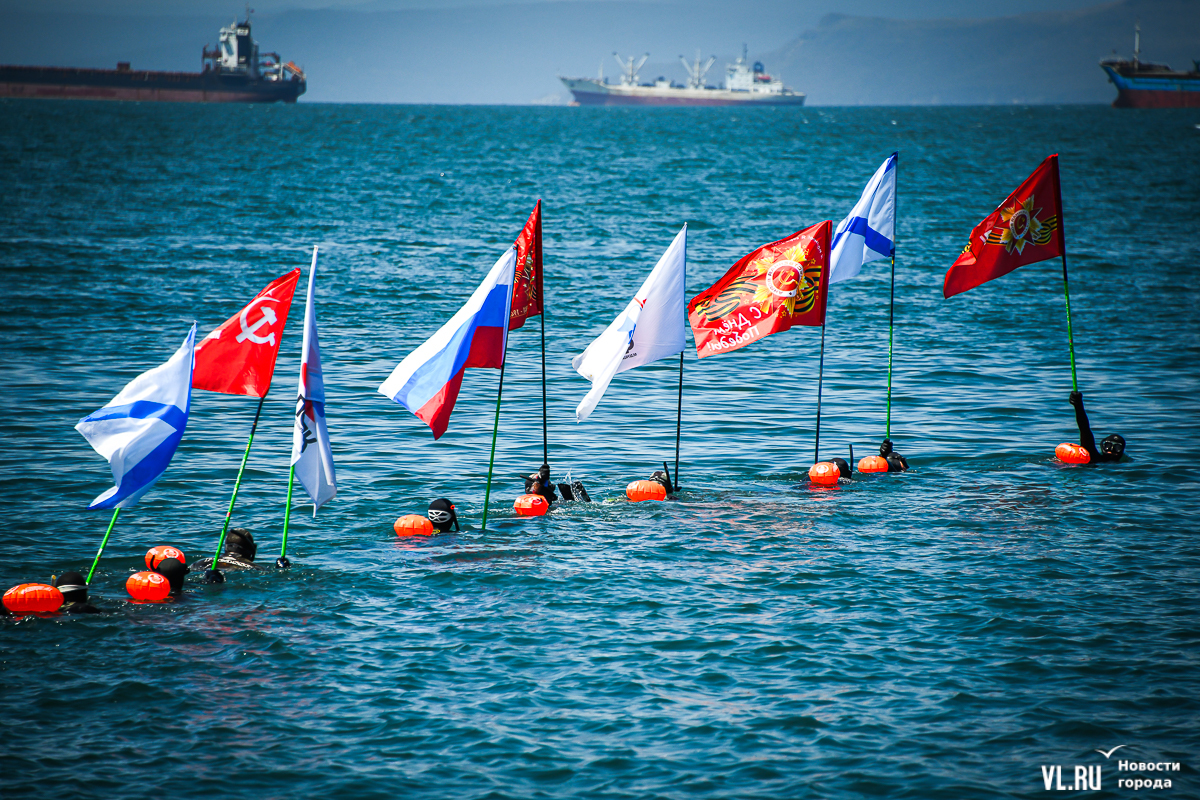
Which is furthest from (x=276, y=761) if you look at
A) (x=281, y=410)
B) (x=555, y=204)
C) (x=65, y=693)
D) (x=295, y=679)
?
(x=555, y=204)

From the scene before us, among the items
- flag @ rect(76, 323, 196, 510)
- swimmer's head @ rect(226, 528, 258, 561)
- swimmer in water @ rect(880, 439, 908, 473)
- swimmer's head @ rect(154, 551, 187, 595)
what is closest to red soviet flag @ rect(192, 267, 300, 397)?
flag @ rect(76, 323, 196, 510)

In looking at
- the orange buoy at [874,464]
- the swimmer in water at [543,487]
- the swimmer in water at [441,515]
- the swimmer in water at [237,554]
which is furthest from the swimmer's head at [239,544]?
the orange buoy at [874,464]

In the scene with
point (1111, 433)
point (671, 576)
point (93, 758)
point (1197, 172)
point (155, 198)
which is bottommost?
point (93, 758)

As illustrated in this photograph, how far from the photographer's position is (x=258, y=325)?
53.0 ft

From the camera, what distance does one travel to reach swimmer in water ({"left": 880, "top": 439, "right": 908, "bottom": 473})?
24.0 metres

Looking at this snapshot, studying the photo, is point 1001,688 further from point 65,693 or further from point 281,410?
point 281,410

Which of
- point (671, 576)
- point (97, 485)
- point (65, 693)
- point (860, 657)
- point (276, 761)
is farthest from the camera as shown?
point (97, 485)

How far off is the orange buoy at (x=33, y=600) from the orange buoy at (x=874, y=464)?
1620 cm

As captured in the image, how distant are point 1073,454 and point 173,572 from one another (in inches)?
758

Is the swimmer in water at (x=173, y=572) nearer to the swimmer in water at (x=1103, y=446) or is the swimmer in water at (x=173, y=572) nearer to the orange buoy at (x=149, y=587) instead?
the orange buoy at (x=149, y=587)

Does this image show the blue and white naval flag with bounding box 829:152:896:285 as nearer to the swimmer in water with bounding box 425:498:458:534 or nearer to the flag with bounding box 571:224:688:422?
the flag with bounding box 571:224:688:422

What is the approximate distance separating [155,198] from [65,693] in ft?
225

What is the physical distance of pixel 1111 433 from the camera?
89.2 ft

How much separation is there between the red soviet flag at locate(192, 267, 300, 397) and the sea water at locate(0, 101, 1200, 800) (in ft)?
10.9
